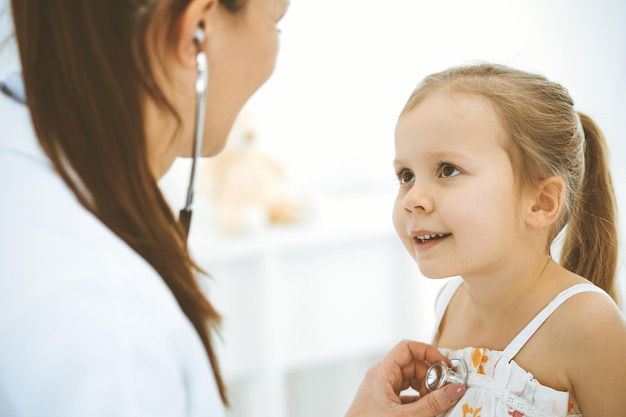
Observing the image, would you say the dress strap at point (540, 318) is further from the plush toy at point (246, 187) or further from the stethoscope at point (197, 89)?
the plush toy at point (246, 187)

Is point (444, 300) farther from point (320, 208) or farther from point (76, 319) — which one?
point (320, 208)

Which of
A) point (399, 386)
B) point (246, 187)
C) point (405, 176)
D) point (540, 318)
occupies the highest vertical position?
point (405, 176)

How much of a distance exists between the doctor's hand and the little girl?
0.03m

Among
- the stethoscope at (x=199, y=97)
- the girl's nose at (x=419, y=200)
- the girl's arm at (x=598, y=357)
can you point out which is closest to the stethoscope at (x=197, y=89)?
the stethoscope at (x=199, y=97)

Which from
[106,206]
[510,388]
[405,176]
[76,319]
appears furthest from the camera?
[405,176]

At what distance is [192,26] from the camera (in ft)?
2.68

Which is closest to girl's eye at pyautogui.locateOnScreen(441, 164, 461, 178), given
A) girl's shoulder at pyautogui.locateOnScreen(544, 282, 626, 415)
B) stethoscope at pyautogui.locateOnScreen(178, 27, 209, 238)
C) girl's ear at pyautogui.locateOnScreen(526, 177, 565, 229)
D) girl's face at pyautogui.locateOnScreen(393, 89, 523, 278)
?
girl's face at pyautogui.locateOnScreen(393, 89, 523, 278)

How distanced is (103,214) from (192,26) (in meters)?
0.23

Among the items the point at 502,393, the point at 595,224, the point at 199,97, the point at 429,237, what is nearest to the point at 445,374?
the point at 502,393

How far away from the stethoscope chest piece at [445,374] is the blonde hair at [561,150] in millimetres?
213

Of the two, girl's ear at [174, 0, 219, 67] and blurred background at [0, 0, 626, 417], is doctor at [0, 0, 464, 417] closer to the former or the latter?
girl's ear at [174, 0, 219, 67]

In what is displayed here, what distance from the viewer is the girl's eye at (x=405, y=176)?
3.39 ft

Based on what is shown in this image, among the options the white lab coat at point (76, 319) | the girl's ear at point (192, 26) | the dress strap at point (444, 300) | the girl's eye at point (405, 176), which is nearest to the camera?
the white lab coat at point (76, 319)

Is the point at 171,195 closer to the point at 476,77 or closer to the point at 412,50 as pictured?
the point at 412,50
